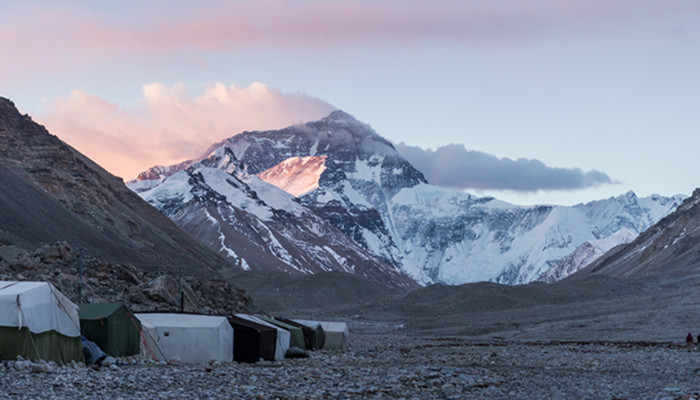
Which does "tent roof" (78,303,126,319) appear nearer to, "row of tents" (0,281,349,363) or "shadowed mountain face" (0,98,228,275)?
"row of tents" (0,281,349,363)

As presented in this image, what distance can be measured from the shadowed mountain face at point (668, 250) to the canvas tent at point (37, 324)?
107 meters

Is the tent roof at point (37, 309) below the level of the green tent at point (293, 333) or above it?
above

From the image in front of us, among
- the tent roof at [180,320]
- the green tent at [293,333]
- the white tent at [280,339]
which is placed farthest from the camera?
the green tent at [293,333]

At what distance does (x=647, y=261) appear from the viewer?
164m

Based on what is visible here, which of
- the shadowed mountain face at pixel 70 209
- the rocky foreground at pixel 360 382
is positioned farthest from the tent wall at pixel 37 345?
the shadowed mountain face at pixel 70 209

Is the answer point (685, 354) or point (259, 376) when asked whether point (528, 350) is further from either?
point (259, 376)

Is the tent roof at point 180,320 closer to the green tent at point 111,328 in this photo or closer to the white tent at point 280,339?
the green tent at point 111,328

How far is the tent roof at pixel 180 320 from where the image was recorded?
3510 centimetres

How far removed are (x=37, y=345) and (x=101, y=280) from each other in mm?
31654

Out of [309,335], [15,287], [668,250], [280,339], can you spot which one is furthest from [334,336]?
[668,250]

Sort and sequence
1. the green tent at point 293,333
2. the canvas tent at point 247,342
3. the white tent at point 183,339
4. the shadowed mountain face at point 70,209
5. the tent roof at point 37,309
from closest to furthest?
the tent roof at point 37,309 → the white tent at point 183,339 → the canvas tent at point 247,342 → the green tent at point 293,333 → the shadowed mountain face at point 70,209

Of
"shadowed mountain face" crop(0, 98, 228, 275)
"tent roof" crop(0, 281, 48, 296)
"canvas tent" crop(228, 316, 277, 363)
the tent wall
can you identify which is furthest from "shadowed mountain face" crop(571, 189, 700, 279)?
"tent roof" crop(0, 281, 48, 296)

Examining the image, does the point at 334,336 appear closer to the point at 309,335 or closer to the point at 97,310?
the point at 309,335

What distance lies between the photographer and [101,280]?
187ft
